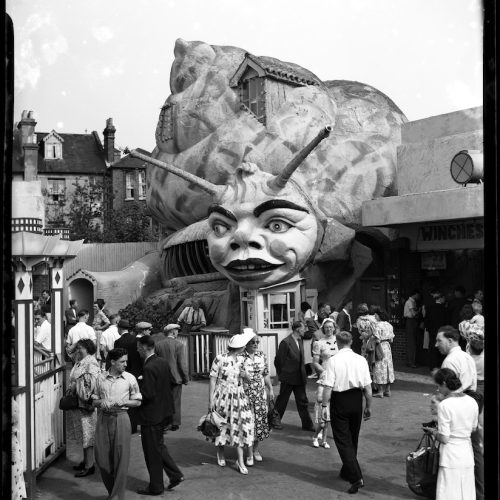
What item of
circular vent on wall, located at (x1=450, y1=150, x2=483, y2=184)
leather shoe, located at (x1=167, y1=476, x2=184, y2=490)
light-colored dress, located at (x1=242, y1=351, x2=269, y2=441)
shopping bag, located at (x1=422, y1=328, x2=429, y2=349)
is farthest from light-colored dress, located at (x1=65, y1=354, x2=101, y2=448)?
shopping bag, located at (x1=422, y1=328, x2=429, y2=349)

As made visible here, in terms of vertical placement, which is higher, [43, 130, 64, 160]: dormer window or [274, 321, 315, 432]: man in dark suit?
[43, 130, 64, 160]: dormer window

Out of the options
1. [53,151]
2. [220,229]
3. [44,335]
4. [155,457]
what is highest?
[53,151]

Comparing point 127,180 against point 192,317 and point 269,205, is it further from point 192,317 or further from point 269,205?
point 269,205

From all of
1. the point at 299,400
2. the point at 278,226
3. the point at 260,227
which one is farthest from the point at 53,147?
the point at 299,400

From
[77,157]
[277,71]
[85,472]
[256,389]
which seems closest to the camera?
[85,472]

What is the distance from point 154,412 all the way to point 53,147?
3540 centimetres

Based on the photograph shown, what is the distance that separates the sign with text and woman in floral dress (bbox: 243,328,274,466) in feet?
25.2

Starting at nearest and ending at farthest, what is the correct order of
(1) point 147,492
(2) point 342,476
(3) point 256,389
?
1. (1) point 147,492
2. (2) point 342,476
3. (3) point 256,389

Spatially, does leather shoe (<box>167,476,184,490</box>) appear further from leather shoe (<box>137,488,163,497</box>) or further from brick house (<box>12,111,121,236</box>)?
brick house (<box>12,111,121,236</box>)

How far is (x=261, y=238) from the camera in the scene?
14.2 meters

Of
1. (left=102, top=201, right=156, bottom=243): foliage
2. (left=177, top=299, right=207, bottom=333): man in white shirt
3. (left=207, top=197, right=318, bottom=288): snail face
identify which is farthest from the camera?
(left=102, top=201, right=156, bottom=243): foliage

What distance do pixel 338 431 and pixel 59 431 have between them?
384 centimetres

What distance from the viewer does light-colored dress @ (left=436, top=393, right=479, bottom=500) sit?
613 cm
